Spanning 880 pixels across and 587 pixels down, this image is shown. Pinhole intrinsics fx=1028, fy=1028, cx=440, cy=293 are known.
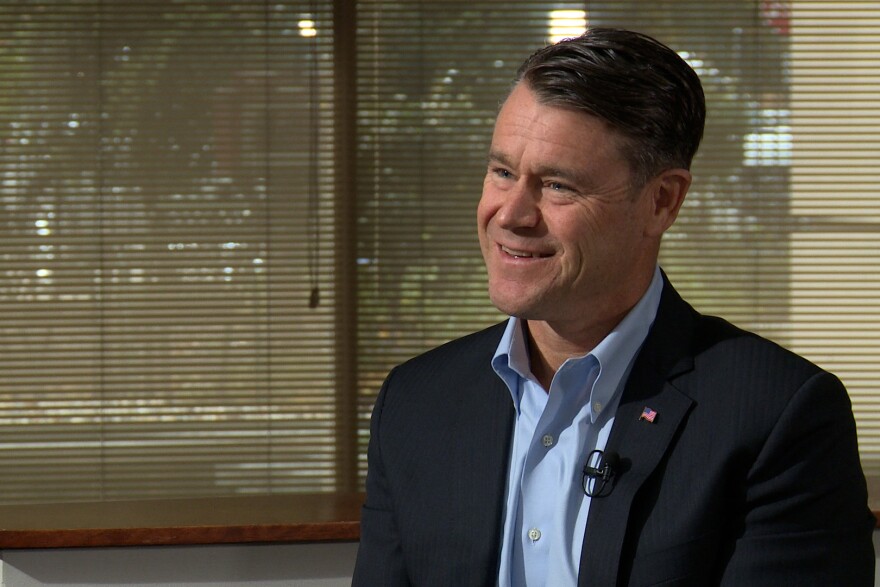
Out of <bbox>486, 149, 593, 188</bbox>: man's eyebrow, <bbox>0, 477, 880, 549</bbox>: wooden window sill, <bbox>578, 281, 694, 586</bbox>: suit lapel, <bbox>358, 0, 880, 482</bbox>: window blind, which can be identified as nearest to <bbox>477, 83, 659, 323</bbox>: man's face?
<bbox>486, 149, 593, 188</bbox>: man's eyebrow

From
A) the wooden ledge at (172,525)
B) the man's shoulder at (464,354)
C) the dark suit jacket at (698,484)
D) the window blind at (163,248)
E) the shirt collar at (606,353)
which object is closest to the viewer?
the dark suit jacket at (698,484)

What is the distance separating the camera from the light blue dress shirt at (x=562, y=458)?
1.19m

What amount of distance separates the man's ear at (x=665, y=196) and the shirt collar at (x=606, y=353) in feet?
0.27

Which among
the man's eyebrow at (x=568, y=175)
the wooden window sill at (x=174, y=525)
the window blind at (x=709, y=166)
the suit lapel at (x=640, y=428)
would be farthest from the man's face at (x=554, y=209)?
the window blind at (x=709, y=166)

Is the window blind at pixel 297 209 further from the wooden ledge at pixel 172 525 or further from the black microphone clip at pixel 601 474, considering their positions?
the black microphone clip at pixel 601 474

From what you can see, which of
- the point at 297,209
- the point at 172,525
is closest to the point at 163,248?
the point at 297,209

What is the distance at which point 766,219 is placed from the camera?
4156 mm

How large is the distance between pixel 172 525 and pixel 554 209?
3.11ft

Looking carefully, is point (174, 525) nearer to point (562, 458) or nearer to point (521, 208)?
point (562, 458)

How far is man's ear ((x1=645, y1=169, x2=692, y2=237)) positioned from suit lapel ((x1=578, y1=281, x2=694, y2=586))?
0.10 meters

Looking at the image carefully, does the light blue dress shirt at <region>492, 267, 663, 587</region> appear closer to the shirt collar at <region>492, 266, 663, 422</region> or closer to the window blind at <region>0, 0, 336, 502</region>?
the shirt collar at <region>492, 266, 663, 422</region>

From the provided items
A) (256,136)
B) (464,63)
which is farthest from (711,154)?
(256,136)

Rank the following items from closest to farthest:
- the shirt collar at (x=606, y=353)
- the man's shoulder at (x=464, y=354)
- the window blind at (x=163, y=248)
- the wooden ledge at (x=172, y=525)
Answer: the shirt collar at (x=606, y=353), the man's shoulder at (x=464, y=354), the wooden ledge at (x=172, y=525), the window blind at (x=163, y=248)

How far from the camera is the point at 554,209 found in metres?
1.18
